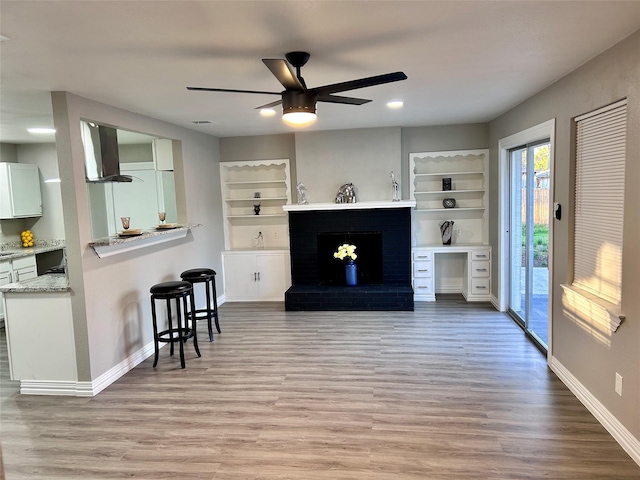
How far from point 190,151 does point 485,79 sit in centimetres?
373

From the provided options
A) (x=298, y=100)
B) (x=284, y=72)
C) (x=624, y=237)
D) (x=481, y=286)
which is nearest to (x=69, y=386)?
(x=298, y=100)

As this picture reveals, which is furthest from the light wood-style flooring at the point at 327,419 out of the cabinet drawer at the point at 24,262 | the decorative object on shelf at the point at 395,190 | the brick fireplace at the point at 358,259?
the decorative object on shelf at the point at 395,190

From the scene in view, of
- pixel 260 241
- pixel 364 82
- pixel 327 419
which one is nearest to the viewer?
pixel 364 82

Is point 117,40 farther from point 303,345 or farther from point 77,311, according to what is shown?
point 303,345

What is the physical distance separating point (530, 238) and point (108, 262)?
4181 millimetres

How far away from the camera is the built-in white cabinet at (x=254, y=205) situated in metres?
6.81

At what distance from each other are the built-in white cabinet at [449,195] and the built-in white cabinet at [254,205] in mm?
2011

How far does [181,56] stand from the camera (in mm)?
2723

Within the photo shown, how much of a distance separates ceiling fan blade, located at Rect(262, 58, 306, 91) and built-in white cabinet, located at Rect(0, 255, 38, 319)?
503cm

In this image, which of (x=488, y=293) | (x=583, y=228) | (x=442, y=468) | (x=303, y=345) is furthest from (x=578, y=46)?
(x=488, y=293)

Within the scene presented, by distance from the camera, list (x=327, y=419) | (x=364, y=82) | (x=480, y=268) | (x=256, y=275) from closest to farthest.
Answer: (x=364, y=82)
(x=327, y=419)
(x=480, y=268)
(x=256, y=275)

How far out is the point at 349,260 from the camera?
6.22m

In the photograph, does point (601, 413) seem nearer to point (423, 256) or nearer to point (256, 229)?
point (423, 256)

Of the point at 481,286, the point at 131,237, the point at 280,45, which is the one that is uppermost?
the point at 280,45
